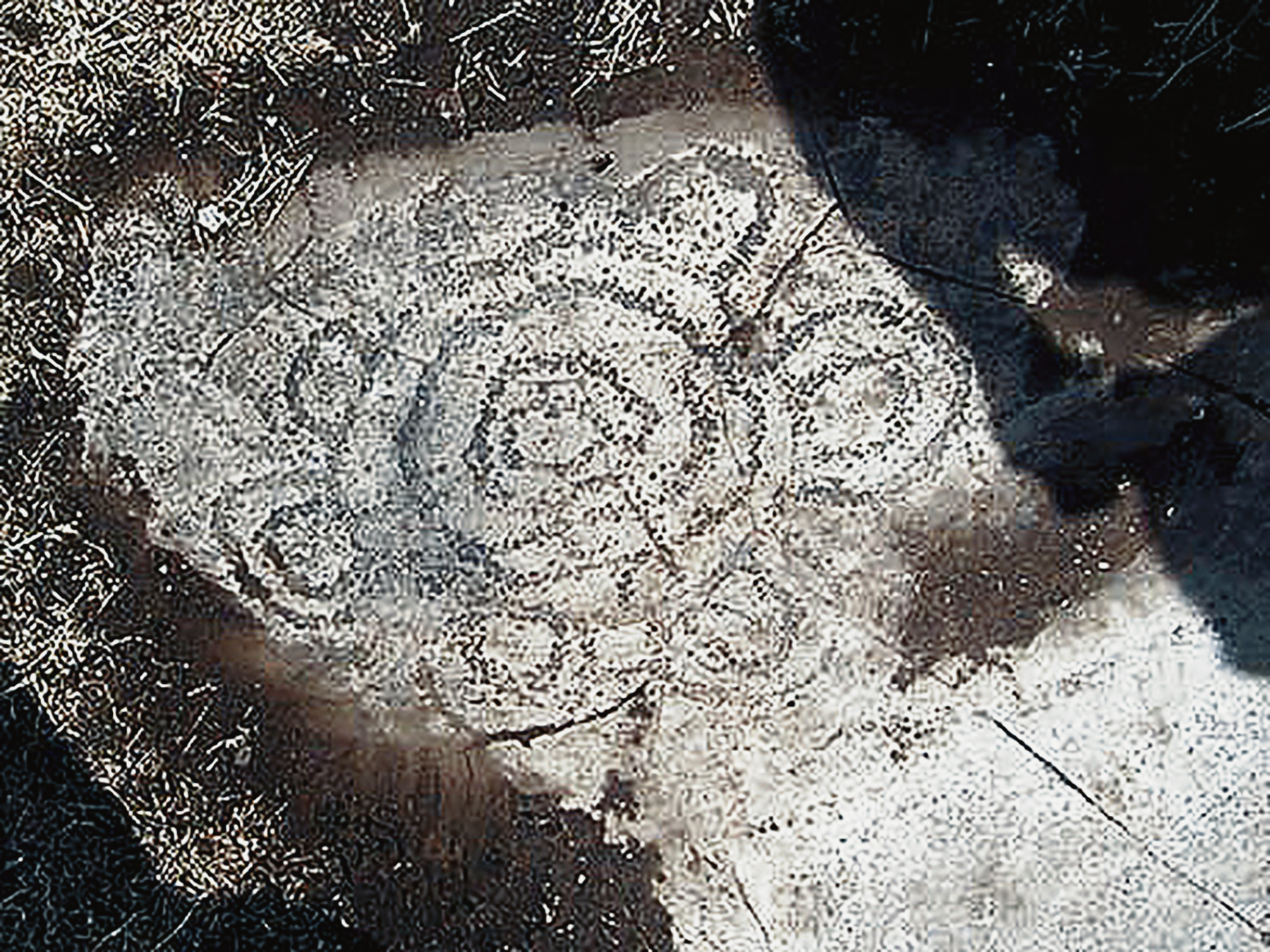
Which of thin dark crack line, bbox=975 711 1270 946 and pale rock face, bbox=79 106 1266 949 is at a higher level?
pale rock face, bbox=79 106 1266 949

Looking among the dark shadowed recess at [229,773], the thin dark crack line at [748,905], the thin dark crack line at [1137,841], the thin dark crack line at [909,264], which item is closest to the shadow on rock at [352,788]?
the dark shadowed recess at [229,773]

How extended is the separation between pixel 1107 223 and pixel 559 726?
1.52 meters

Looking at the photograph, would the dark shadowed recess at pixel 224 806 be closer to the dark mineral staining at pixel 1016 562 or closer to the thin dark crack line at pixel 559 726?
the thin dark crack line at pixel 559 726

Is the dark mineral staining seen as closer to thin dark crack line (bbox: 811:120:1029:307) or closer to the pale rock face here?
the pale rock face

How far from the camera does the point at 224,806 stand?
11.1 feet

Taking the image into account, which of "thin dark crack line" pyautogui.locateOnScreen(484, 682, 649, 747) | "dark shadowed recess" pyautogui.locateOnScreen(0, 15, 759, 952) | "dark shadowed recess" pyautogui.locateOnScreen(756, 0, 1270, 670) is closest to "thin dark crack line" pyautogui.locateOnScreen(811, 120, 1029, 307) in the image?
"dark shadowed recess" pyautogui.locateOnScreen(756, 0, 1270, 670)

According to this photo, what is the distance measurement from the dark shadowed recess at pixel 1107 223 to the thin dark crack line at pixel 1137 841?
21 cm

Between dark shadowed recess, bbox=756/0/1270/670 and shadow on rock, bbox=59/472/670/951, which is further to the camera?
shadow on rock, bbox=59/472/670/951

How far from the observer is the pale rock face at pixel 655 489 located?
10.8ft

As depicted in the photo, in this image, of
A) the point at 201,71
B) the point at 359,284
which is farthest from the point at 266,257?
the point at 201,71

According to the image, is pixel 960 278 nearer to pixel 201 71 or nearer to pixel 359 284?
pixel 359 284

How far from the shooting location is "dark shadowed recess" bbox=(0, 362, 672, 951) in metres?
3.36

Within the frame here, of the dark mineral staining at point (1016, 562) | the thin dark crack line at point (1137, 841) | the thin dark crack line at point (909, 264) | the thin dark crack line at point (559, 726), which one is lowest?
the thin dark crack line at point (1137, 841)

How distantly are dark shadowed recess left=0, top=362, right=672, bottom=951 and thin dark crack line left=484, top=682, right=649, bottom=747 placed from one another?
0.20 feet
